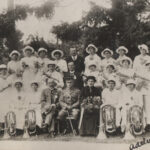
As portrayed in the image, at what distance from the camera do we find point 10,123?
2.50 m

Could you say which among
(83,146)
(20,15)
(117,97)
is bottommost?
(83,146)

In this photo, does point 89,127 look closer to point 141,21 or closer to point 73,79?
point 73,79

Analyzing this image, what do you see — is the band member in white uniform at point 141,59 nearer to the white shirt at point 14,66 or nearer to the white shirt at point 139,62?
the white shirt at point 139,62

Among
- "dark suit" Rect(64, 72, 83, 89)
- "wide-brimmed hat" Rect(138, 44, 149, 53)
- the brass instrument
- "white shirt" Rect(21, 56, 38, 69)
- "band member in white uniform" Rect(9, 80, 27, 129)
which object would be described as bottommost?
the brass instrument

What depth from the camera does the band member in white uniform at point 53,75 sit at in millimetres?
2459

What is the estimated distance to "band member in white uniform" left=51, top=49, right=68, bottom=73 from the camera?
2459 millimetres

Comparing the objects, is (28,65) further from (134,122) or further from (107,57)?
(134,122)

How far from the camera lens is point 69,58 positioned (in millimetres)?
2453

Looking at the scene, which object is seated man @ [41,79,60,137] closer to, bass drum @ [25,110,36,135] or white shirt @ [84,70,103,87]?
bass drum @ [25,110,36,135]

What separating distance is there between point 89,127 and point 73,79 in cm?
34

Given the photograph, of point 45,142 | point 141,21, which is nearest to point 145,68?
point 141,21

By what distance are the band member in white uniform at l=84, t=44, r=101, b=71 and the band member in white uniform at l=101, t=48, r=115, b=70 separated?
0.11ft

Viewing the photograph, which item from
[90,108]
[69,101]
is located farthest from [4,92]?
[90,108]

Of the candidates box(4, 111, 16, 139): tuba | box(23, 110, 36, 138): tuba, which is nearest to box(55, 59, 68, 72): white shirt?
box(23, 110, 36, 138): tuba
